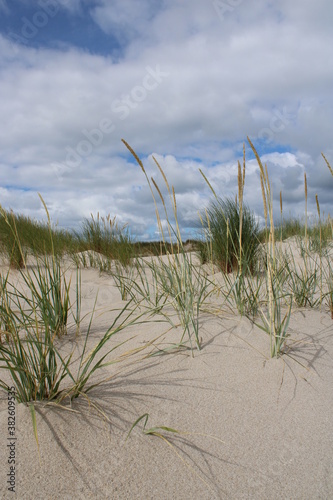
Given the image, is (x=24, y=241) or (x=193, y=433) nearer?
(x=193, y=433)

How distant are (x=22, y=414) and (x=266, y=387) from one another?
2.96 feet

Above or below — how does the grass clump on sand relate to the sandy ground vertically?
above

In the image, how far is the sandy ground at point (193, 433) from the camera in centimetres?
100

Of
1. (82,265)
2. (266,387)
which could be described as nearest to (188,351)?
(266,387)

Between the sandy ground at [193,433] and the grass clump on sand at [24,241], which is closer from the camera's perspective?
the sandy ground at [193,433]

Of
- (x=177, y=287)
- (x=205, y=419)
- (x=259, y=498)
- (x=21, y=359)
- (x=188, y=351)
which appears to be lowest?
(x=259, y=498)

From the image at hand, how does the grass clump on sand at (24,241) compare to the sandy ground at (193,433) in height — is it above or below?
above

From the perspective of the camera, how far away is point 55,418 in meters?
1.17

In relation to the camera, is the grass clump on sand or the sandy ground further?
the grass clump on sand

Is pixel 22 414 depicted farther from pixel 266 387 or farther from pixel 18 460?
pixel 266 387

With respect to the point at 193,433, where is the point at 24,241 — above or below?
above

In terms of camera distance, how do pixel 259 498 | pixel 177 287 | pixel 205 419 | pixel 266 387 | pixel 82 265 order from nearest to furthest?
pixel 259 498
pixel 205 419
pixel 266 387
pixel 177 287
pixel 82 265

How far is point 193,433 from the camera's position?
118 centimetres

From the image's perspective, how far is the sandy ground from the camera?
1002 millimetres
